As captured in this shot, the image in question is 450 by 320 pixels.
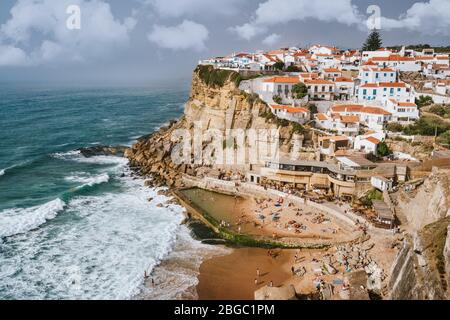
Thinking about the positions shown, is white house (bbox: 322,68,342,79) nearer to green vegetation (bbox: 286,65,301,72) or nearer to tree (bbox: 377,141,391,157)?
green vegetation (bbox: 286,65,301,72)

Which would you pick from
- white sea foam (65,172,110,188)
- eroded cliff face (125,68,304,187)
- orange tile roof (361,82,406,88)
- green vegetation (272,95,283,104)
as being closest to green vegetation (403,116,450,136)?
orange tile roof (361,82,406,88)

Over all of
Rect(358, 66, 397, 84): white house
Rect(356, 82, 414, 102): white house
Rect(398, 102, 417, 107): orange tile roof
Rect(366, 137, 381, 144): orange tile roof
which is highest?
Rect(358, 66, 397, 84): white house

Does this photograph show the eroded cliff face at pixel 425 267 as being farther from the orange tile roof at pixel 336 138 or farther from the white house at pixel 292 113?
the white house at pixel 292 113

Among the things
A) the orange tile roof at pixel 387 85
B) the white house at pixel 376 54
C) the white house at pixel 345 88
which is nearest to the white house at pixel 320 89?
the white house at pixel 345 88

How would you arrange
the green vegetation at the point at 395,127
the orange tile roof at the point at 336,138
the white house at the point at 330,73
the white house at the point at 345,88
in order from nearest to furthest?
the orange tile roof at the point at 336,138 < the green vegetation at the point at 395,127 < the white house at the point at 345,88 < the white house at the point at 330,73

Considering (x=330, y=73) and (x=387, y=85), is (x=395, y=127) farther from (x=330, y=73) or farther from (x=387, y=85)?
(x=330, y=73)
